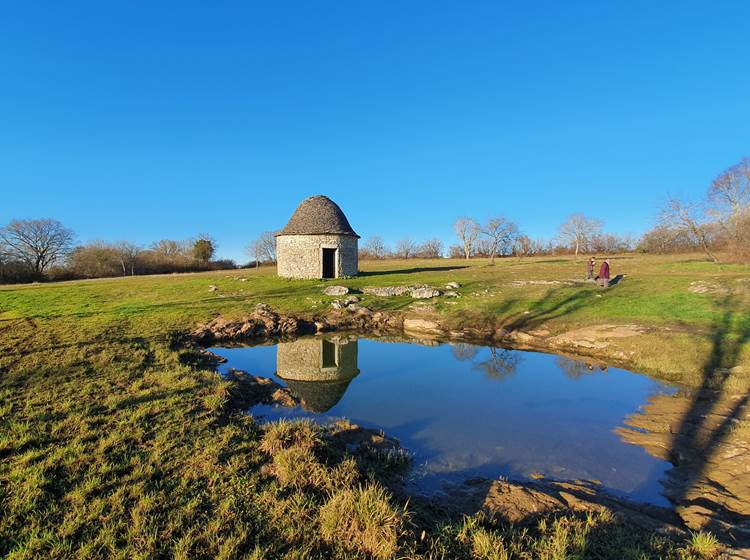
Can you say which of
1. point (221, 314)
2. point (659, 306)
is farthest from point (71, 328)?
point (659, 306)

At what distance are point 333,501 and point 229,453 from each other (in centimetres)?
216

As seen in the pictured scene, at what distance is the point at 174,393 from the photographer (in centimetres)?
762

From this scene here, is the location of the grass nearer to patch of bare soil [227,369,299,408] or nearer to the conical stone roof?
patch of bare soil [227,369,299,408]

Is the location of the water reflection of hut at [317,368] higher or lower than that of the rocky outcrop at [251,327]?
lower

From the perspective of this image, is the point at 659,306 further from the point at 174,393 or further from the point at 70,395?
the point at 70,395

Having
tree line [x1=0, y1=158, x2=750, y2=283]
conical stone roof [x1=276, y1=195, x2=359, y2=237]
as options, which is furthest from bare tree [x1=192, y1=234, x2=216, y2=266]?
conical stone roof [x1=276, y1=195, x2=359, y2=237]

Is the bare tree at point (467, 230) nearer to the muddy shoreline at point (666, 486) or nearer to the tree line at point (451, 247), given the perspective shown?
the tree line at point (451, 247)

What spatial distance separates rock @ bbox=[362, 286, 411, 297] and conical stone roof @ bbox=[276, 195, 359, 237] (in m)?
6.81

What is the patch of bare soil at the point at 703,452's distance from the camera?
15.2 feet

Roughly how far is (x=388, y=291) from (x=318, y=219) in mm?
9122

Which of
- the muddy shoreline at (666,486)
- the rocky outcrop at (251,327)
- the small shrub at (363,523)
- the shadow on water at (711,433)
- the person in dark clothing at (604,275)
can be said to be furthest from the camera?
the person in dark clothing at (604,275)

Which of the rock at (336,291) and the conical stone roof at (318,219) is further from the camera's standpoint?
the conical stone roof at (318,219)

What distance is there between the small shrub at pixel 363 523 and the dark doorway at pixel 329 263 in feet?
77.7

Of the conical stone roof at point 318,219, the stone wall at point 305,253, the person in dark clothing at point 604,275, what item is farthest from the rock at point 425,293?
the person in dark clothing at point 604,275
